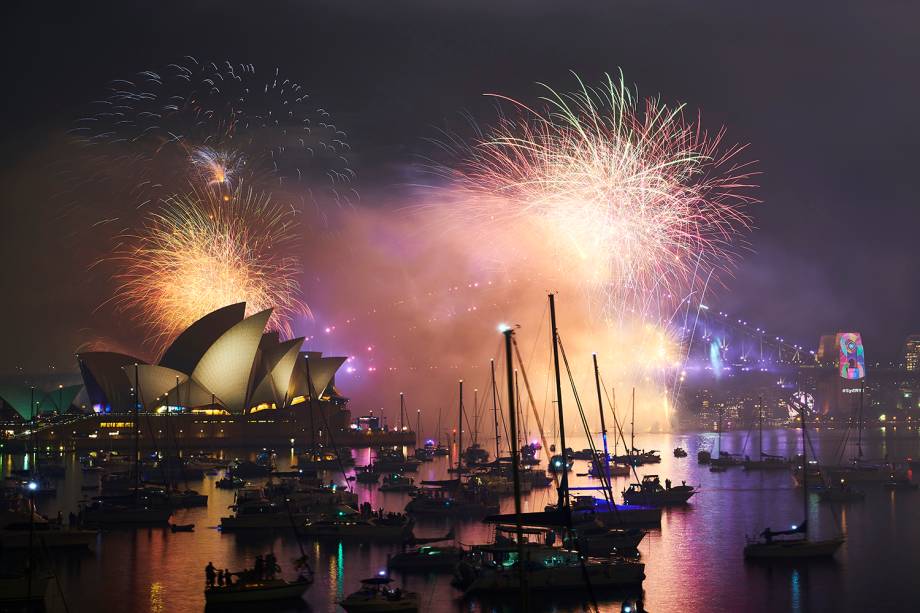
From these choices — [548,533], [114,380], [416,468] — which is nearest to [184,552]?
[548,533]

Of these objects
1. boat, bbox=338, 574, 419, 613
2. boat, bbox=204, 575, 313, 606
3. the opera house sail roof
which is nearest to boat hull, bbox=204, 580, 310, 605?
boat, bbox=204, 575, 313, 606

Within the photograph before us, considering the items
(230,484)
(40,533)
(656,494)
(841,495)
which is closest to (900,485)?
(841,495)

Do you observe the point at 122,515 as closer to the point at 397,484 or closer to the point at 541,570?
the point at 397,484

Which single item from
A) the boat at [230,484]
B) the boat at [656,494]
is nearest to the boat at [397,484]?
the boat at [230,484]

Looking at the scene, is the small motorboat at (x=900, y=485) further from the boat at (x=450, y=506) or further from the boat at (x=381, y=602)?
the boat at (x=381, y=602)

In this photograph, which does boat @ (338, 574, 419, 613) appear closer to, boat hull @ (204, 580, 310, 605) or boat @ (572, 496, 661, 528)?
boat hull @ (204, 580, 310, 605)
